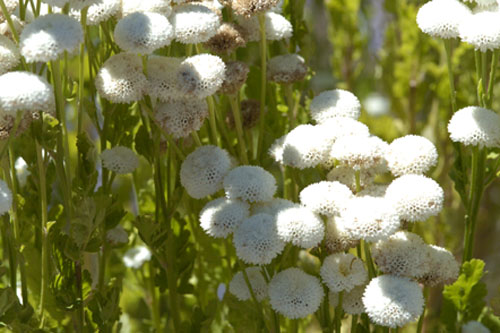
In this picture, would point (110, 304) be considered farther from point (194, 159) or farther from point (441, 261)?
point (441, 261)

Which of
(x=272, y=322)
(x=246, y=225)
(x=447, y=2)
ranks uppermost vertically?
(x=447, y=2)

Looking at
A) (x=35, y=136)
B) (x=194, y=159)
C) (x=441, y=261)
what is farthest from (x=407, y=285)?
(x=35, y=136)

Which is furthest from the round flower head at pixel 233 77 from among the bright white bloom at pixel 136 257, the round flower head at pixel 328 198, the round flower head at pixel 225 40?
the bright white bloom at pixel 136 257

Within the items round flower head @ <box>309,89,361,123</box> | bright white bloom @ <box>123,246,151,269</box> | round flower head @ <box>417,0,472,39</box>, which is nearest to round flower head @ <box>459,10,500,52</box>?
round flower head @ <box>417,0,472,39</box>

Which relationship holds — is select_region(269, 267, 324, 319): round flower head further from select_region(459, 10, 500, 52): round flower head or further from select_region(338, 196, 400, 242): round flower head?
select_region(459, 10, 500, 52): round flower head

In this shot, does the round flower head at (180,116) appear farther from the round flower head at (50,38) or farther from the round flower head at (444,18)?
the round flower head at (444,18)
